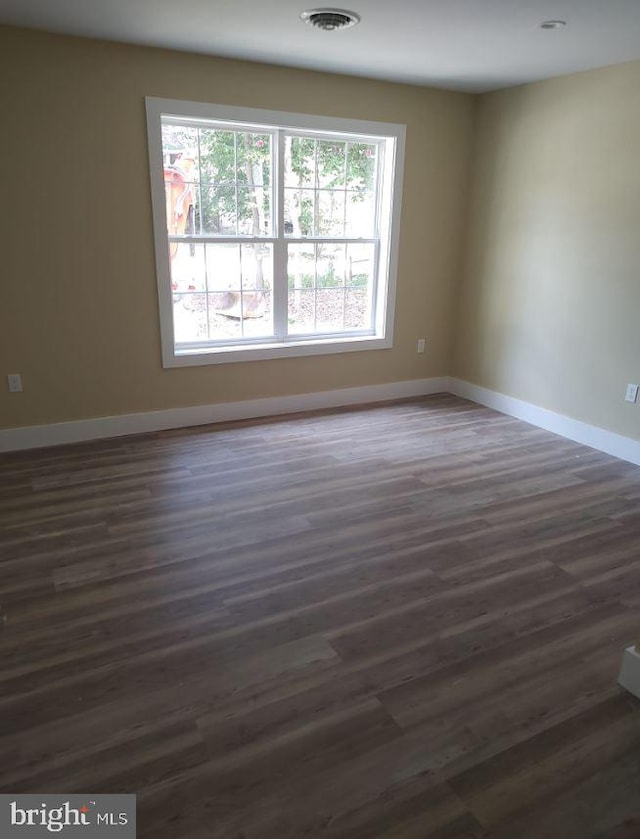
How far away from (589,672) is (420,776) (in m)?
A: 0.75

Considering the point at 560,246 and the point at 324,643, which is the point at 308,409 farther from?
the point at 324,643

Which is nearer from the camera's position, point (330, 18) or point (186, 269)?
point (330, 18)

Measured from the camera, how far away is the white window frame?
369cm

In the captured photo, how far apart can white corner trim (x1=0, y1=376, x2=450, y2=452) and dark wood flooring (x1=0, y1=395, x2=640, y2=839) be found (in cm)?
18

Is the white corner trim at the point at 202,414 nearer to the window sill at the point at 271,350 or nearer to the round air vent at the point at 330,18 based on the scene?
the window sill at the point at 271,350

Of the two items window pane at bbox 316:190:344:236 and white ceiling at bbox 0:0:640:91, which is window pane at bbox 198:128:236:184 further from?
window pane at bbox 316:190:344:236

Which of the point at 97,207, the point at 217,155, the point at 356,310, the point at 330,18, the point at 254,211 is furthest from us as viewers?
the point at 356,310

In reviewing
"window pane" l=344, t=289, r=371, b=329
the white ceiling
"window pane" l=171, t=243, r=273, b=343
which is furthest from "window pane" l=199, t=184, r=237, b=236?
"window pane" l=344, t=289, r=371, b=329

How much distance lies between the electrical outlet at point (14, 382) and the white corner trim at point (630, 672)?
354 cm

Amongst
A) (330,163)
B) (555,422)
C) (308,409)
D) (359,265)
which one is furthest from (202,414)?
(555,422)

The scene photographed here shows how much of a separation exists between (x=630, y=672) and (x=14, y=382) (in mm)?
3586

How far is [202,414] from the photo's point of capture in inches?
169

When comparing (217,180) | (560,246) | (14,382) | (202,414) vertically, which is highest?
(217,180)

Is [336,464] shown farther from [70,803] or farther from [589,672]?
[70,803]
